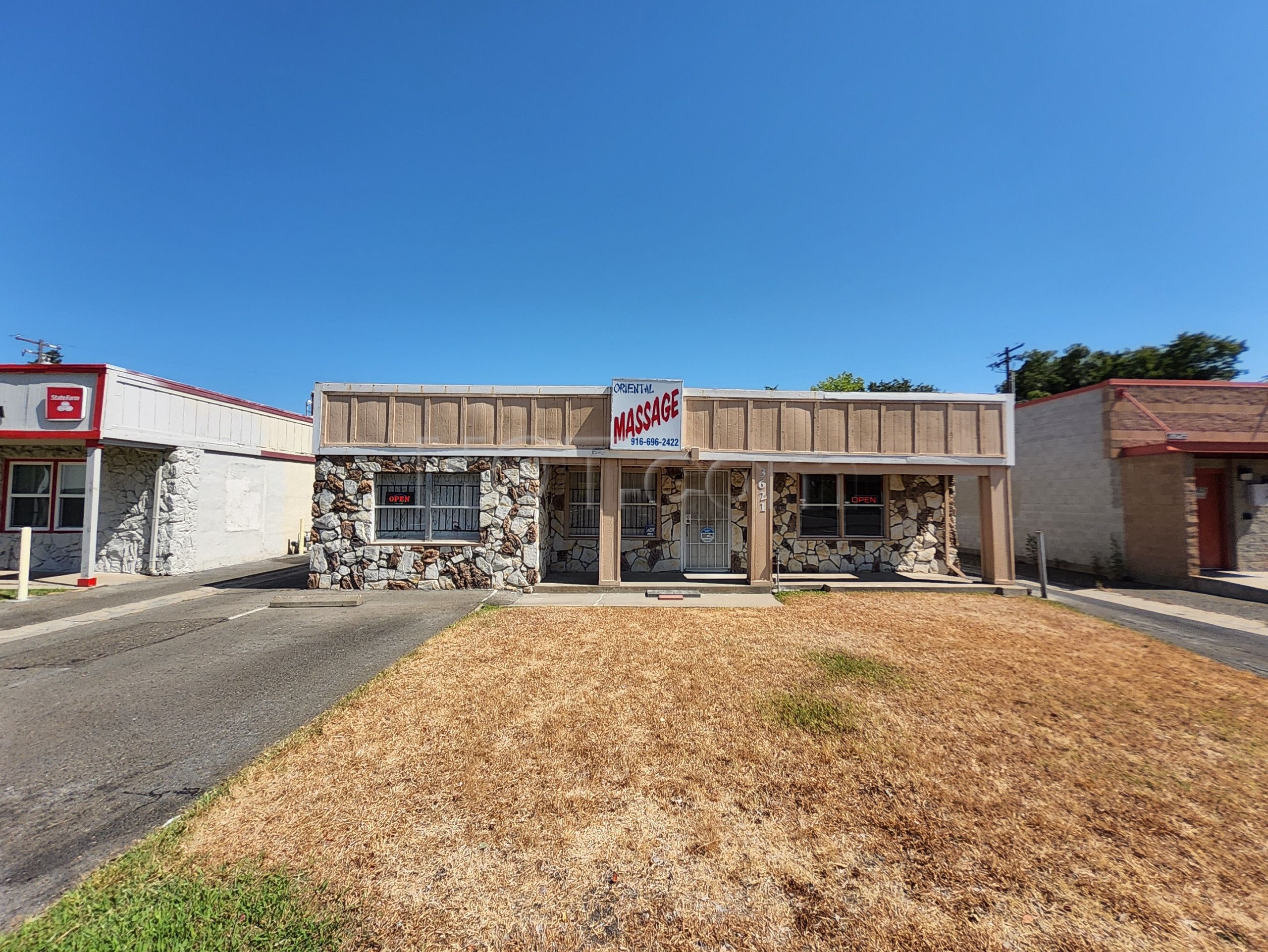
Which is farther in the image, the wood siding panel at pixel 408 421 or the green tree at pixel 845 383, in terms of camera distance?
the green tree at pixel 845 383

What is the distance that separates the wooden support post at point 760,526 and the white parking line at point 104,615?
1291 cm

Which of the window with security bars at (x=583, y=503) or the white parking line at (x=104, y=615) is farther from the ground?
the window with security bars at (x=583, y=503)

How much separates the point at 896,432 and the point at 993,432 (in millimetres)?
2534

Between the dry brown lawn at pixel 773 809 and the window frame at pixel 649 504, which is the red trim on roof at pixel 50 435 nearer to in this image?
the dry brown lawn at pixel 773 809

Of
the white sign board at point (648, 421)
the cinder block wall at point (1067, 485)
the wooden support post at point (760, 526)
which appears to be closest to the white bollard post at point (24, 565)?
the white sign board at point (648, 421)

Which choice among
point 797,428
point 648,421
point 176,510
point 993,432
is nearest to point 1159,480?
point 993,432

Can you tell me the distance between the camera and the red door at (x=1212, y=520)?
1373cm

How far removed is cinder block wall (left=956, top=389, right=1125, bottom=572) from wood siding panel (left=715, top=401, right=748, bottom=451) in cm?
762

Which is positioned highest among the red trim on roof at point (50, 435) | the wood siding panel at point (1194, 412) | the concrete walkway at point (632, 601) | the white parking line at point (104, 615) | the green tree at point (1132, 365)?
the green tree at point (1132, 365)

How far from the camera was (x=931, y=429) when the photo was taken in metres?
12.3

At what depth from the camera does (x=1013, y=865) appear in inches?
125

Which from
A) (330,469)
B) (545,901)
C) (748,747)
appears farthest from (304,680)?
(330,469)

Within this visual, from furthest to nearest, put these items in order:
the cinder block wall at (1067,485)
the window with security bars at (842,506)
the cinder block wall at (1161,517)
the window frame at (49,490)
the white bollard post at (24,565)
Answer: the cinder block wall at (1067,485), the window with security bars at (842,506), the window frame at (49,490), the cinder block wall at (1161,517), the white bollard post at (24,565)

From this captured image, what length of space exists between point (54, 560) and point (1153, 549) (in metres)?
30.5
